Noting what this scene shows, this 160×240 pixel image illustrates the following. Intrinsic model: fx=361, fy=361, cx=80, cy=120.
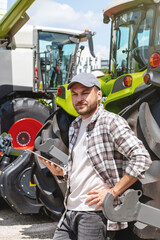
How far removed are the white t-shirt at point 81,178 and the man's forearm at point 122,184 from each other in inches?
5.0

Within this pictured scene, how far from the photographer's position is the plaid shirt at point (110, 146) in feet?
6.03

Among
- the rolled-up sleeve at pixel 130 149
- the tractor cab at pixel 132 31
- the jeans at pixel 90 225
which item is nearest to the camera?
the rolled-up sleeve at pixel 130 149

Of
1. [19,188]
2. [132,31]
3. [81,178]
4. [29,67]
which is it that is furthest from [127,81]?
[29,67]

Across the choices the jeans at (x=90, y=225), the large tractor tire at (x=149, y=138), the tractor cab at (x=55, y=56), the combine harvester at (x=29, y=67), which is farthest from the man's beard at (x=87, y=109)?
the tractor cab at (x=55, y=56)

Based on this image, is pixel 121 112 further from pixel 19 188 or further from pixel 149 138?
pixel 19 188

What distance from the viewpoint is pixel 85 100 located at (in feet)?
6.57

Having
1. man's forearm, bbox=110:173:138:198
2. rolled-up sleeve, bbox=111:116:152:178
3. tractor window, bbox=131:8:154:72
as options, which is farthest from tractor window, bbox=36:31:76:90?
man's forearm, bbox=110:173:138:198

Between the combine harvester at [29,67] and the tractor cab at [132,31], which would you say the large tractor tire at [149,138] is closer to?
the tractor cab at [132,31]

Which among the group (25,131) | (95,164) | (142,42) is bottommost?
(25,131)

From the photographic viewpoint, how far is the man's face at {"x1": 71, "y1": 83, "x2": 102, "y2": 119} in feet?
6.56

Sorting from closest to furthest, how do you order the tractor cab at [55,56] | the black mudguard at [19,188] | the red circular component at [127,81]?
the red circular component at [127,81] < the black mudguard at [19,188] < the tractor cab at [55,56]

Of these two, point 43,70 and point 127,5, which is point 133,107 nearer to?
point 127,5

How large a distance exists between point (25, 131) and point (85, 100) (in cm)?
331

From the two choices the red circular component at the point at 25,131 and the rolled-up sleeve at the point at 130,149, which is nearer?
the rolled-up sleeve at the point at 130,149
